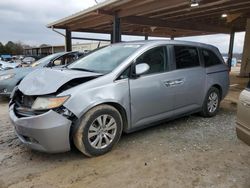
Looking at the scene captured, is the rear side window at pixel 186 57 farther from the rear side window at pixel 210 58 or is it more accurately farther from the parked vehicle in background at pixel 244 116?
the parked vehicle in background at pixel 244 116

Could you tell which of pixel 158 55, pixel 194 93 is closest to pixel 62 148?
pixel 158 55

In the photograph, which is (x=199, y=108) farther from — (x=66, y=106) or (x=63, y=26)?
(x=63, y=26)

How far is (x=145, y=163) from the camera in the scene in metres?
2.85

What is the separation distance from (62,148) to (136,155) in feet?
3.17

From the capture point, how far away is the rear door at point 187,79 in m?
3.90

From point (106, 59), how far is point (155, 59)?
78 cm

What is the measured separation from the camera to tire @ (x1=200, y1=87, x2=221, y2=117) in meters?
4.55

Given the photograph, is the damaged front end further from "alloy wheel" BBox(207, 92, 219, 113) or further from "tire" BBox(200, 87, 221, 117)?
"alloy wheel" BBox(207, 92, 219, 113)

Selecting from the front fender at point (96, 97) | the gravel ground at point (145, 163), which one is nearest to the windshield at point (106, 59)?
the front fender at point (96, 97)

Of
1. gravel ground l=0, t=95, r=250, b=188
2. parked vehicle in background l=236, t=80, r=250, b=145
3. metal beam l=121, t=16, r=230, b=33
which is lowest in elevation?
gravel ground l=0, t=95, r=250, b=188

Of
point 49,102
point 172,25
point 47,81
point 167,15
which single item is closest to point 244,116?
point 49,102

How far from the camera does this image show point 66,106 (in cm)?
271

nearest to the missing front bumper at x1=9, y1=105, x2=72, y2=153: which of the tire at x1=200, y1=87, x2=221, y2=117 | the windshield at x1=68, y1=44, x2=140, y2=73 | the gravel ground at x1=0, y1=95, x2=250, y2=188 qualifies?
the gravel ground at x1=0, y1=95, x2=250, y2=188

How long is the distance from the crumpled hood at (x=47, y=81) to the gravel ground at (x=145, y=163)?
0.88 metres
